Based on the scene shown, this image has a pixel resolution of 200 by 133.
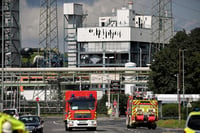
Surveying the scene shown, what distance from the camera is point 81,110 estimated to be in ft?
148

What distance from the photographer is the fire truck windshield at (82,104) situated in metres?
45.2

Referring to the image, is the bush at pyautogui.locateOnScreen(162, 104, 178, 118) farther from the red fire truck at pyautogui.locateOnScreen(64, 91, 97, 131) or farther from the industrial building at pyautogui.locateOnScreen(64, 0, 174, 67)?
the industrial building at pyautogui.locateOnScreen(64, 0, 174, 67)

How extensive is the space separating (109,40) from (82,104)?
110565 mm

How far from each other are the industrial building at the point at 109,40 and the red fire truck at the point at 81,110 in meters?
105

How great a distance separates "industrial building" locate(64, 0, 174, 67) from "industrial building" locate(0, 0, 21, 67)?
2798cm

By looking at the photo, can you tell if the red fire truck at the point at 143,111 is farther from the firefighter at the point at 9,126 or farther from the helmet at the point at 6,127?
the helmet at the point at 6,127

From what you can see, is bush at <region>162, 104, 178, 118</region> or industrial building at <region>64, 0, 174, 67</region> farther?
industrial building at <region>64, 0, 174, 67</region>

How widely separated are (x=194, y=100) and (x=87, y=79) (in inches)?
1345

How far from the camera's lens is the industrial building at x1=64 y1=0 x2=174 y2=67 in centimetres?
15225

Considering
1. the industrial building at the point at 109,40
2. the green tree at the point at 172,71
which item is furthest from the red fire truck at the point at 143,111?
the industrial building at the point at 109,40

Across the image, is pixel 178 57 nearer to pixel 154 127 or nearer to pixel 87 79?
pixel 87 79

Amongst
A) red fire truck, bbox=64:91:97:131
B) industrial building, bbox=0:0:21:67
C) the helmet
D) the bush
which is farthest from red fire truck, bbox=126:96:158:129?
industrial building, bbox=0:0:21:67

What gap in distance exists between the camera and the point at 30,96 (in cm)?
13375

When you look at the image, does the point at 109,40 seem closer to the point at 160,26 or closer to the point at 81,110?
the point at 160,26
